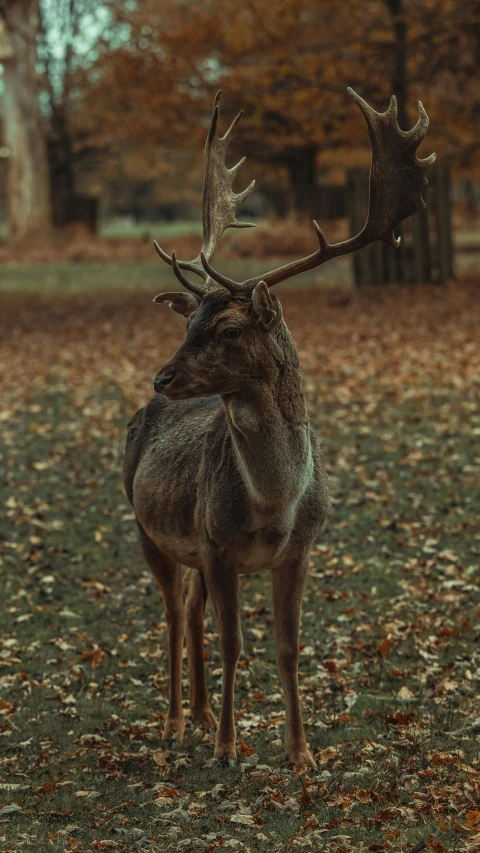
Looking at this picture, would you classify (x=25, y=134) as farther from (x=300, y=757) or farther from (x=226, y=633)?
(x=300, y=757)

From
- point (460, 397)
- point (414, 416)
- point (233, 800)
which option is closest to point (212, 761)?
point (233, 800)

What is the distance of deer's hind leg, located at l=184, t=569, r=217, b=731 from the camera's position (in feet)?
21.3

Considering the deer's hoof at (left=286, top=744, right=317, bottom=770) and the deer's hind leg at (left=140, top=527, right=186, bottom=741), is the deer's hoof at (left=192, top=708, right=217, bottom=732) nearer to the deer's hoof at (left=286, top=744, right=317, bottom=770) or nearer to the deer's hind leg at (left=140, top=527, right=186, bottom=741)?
the deer's hind leg at (left=140, top=527, right=186, bottom=741)

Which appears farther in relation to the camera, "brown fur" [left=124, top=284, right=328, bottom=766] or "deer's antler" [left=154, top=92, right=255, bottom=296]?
"deer's antler" [left=154, top=92, right=255, bottom=296]

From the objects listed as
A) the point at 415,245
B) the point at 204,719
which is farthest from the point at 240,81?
the point at 204,719

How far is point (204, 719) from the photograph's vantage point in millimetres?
6527

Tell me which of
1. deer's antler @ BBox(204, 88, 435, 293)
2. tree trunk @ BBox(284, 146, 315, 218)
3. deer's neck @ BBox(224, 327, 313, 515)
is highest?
→ tree trunk @ BBox(284, 146, 315, 218)

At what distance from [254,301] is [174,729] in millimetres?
2560

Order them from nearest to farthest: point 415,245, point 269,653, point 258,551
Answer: point 258,551 < point 269,653 < point 415,245

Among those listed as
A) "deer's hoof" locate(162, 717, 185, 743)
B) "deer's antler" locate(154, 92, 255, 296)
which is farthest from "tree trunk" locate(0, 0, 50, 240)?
"deer's hoof" locate(162, 717, 185, 743)

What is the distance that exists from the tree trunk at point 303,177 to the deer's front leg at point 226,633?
30792mm

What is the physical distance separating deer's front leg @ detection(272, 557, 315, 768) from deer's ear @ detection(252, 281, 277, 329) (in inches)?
48.4

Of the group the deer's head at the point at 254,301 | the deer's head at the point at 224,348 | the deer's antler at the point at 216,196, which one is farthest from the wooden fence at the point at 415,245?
the deer's head at the point at 224,348

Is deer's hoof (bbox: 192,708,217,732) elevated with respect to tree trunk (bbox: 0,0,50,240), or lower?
lower
